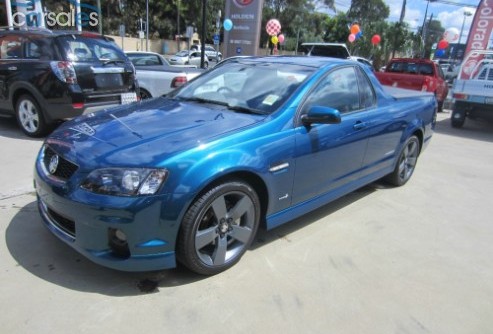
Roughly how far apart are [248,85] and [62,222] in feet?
6.33

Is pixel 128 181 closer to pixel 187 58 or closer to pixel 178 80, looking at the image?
pixel 178 80

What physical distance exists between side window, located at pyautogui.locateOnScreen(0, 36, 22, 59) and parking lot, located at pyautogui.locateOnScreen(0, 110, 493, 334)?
2891mm

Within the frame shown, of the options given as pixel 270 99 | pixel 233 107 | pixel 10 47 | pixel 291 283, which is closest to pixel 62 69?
pixel 10 47

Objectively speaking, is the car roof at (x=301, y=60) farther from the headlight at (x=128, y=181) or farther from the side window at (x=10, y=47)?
the side window at (x=10, y=47)

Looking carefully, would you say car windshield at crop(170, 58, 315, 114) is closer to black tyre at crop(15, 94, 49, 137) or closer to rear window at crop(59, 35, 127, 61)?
rear window at crop(59, 35, 127, 61)

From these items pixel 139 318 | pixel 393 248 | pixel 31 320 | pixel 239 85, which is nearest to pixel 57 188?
pixel 31 320

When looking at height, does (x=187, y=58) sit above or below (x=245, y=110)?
below

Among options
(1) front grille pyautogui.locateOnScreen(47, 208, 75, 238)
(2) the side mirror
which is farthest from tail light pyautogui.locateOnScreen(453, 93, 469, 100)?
(1) front grille pyautogui.locateOnScreen(47, 208, 75, 238)

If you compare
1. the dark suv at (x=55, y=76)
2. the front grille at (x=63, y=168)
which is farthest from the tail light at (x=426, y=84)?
the front grille at (x=63, y=168)

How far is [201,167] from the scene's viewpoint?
262 cm

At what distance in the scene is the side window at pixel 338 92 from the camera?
11.7ft

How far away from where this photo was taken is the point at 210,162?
8.72 ft

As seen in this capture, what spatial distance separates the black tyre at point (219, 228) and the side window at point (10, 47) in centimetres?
521

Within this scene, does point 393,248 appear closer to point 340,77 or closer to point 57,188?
point 340,77
